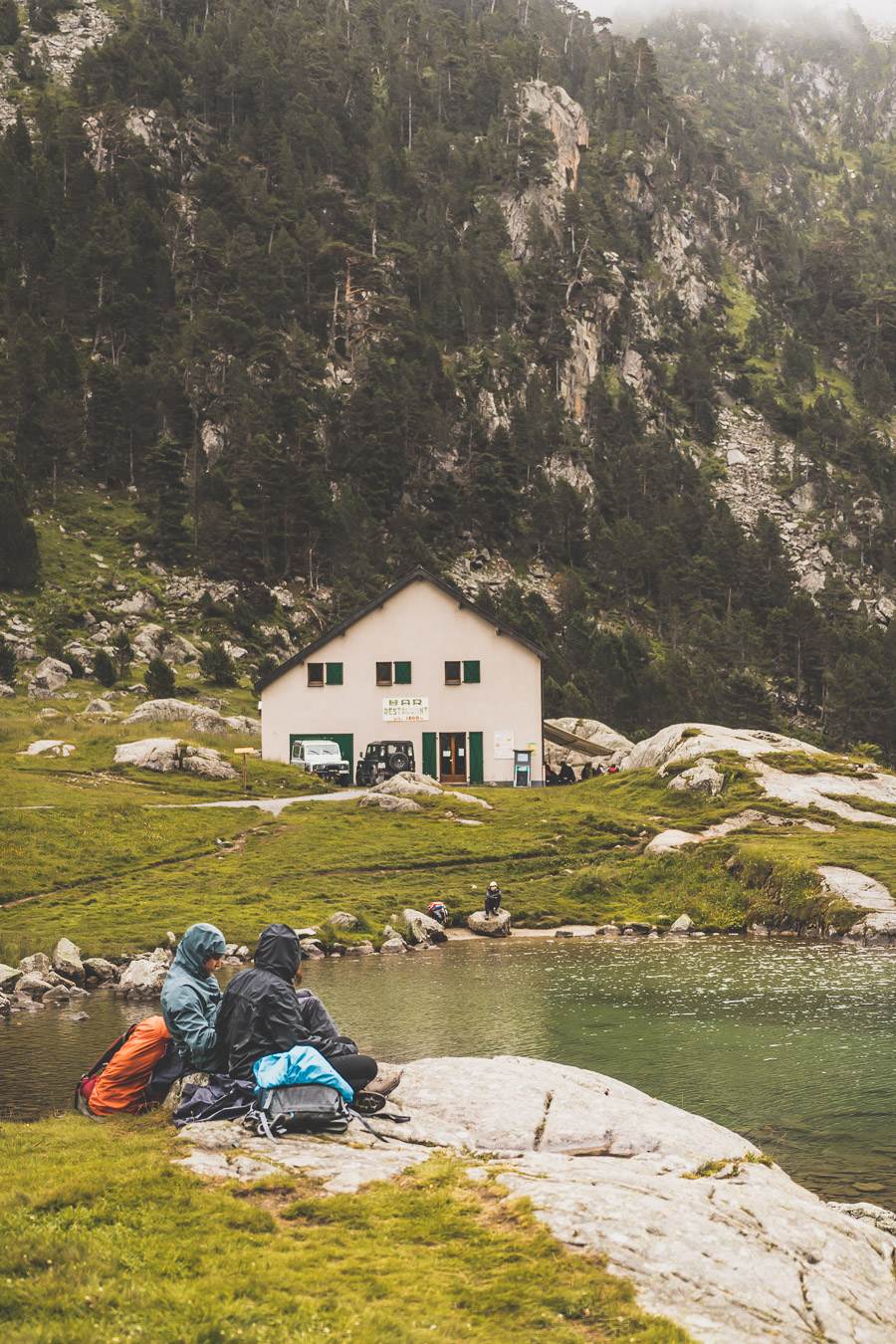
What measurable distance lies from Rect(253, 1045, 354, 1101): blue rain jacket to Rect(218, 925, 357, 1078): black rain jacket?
30 centimetres

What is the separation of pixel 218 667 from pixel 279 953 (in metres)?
64.5

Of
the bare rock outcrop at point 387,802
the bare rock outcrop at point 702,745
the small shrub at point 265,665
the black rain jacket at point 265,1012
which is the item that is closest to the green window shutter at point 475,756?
the bare rock outcrop at point 702,745

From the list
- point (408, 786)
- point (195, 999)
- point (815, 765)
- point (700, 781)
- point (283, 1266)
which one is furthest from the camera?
point (408, 786)

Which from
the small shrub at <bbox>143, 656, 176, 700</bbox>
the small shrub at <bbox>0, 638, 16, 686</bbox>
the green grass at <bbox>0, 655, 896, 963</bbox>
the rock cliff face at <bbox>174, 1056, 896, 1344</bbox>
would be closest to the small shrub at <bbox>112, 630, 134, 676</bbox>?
the small shrub at <bbox>143, 656, 176, 700</bbox>

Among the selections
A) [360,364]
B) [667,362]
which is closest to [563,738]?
[360,364]

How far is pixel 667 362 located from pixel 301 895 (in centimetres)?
16521

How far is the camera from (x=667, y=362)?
177 m

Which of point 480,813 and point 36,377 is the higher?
point 36,377

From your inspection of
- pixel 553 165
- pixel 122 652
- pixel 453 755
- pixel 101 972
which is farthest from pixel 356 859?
pixel 553 165

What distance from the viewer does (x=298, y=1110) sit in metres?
9.50

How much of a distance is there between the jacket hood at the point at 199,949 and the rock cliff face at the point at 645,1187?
1797 mm

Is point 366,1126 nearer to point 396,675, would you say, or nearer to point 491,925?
point 491,925

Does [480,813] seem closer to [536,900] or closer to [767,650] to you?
[536,900]

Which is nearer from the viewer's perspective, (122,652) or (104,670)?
(104,670)
